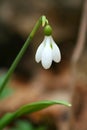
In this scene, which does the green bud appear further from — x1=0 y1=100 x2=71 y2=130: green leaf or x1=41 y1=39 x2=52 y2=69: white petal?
x1=0 y1=100 x2=71 y2=130: green leaf

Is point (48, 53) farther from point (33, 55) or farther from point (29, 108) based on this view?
point (33, 55)

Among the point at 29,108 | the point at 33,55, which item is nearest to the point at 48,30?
the point at 29,108

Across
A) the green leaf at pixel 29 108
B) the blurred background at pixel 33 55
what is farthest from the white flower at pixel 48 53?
the blurred background at pixel 33 55

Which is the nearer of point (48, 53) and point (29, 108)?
point (48, 53)

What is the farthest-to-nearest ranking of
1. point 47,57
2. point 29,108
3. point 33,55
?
1. point 33,55
2. point 29,108
3. point 47,57

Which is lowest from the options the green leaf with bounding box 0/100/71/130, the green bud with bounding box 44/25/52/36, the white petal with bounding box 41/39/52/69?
the green leaf with bounding box 0/100/71/130

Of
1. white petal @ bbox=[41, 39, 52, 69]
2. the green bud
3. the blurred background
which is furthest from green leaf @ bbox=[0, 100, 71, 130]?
the blurred background

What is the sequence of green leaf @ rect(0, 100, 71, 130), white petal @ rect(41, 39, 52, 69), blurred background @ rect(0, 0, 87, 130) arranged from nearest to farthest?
1. white petal @ rect(41, 39, 52, 69)
2. green leaf @ rect(0, 100, 71, 130)
3. blurred background @ rect(0, 0, 87, 130)

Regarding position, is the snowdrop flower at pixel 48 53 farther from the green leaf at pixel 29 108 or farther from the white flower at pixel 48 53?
the green leaf at pixel 29 108
